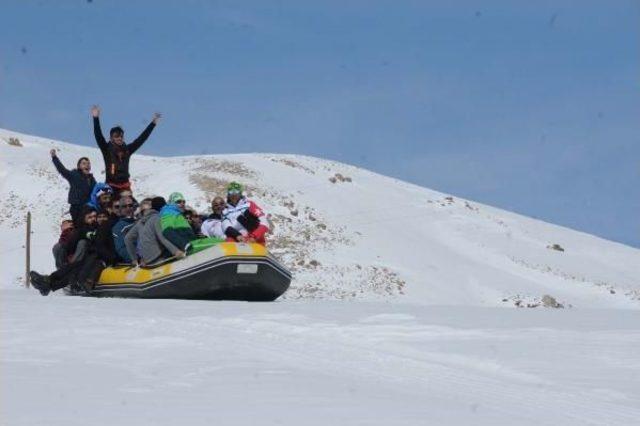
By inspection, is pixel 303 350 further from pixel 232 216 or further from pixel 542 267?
pixel 542 267

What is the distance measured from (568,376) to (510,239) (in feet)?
110

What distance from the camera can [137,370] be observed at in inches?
297

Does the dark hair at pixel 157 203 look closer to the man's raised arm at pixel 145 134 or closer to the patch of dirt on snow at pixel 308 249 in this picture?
the man's raised arm at pixel 145 134

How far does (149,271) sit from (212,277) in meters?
1.00

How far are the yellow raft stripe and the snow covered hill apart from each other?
1203 centimetres

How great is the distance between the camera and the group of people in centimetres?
1493

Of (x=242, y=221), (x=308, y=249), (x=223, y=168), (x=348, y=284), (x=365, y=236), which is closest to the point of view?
(x=242, y=221)

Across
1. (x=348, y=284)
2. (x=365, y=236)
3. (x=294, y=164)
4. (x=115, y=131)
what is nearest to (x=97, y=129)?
(x=115, y=131)

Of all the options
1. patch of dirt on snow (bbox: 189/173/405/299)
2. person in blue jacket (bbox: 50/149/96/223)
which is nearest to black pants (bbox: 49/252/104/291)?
person in blue jacket (bbox: 50/149/96/223)

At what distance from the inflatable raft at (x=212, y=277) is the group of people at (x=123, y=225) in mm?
264

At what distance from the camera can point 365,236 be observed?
119ft

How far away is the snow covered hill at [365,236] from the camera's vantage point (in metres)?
30.8

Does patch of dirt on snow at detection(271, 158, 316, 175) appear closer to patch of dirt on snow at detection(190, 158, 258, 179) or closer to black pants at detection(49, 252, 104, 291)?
patch of dirt on snow at detection(190, 158, 258, 179)

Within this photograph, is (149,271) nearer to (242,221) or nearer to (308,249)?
(242,221)
